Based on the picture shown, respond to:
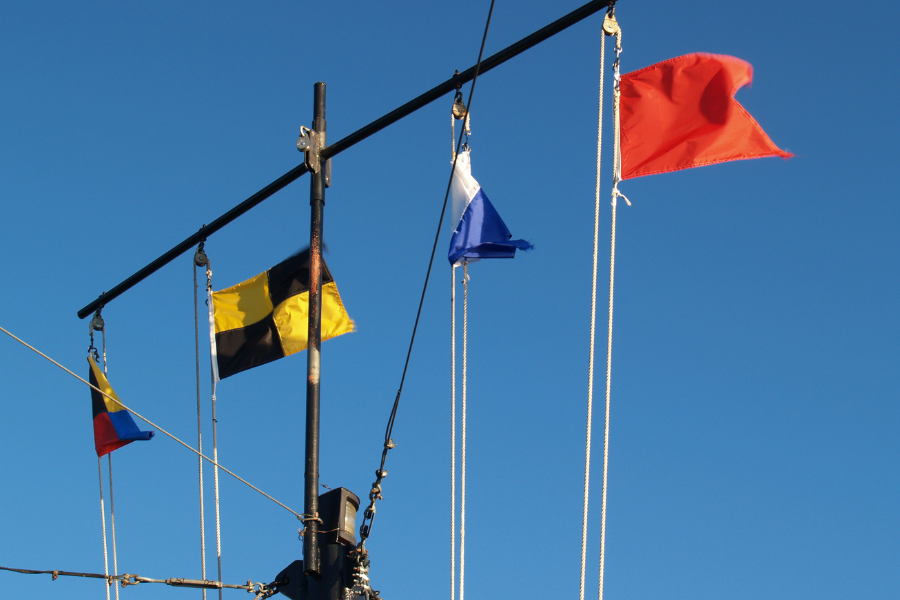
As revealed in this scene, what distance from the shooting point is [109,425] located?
46.4ft

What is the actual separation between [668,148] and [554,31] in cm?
216

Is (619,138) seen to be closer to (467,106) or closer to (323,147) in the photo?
(467,106)

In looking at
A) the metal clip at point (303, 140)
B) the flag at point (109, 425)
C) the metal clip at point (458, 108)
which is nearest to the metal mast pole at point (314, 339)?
the metal clip at point (303, 140)

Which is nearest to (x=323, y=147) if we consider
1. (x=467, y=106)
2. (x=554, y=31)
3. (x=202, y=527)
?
(x=467, y=106)

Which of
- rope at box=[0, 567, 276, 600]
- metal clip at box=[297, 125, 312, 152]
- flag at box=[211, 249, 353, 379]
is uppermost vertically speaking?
metal clip at box=[297, 125, 312, 152]

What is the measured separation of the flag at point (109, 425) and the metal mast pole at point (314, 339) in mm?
6097

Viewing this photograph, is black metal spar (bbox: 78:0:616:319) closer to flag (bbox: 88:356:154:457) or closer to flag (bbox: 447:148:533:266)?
flag (bbox: 447:148:533:266)

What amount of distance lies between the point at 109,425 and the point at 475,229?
220 inches

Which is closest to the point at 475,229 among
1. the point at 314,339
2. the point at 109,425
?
the point at 314,339

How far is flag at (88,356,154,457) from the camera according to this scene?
14117 millimetres

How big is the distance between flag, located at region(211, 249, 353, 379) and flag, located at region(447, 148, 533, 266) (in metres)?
1.57

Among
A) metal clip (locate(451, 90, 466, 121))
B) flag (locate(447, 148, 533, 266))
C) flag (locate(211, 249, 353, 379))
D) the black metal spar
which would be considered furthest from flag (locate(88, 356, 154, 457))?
metal clip (locate(451, 90, 466, 121))

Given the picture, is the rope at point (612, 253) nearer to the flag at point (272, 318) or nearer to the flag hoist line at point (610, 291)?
the flag hoist line at point (610, 291)

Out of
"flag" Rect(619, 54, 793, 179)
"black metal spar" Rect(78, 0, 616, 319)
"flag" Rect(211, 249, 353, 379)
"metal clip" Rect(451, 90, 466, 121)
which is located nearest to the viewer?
"black metal spar" Rect(78, 0, 616, 319)
